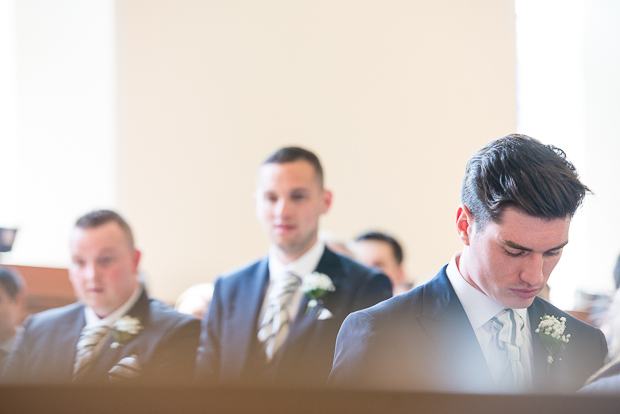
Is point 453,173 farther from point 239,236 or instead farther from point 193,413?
point 193,413

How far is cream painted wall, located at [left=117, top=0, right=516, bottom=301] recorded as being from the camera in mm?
1615

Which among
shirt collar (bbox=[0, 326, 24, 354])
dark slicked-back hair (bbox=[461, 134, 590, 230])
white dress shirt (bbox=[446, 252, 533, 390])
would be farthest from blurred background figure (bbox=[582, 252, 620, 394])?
shirt collar (bbox=[0, 326, 24, 354])

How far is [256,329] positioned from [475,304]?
0.60 metres

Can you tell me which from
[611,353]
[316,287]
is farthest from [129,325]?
[611,353]

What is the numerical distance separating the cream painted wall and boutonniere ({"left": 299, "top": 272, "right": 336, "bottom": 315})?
15 centimetres

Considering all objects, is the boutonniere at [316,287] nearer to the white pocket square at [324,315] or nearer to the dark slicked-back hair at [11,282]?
the white pocket square at [324,315]

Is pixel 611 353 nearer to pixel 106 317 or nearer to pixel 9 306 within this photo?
pixel 106 317

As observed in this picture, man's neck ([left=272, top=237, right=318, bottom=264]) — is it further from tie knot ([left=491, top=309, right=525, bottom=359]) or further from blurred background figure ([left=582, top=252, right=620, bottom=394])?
blurred background figure ([left=582, top=252, right=620, bottom=394])

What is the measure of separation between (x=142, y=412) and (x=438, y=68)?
115 centimetres

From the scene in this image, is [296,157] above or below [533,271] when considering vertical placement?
above

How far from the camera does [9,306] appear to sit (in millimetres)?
1558

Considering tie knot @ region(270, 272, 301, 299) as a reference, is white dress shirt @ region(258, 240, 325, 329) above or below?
above

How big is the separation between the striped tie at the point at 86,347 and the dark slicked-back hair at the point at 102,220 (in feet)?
0.79

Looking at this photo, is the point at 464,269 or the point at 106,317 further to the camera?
the point at 106,317
